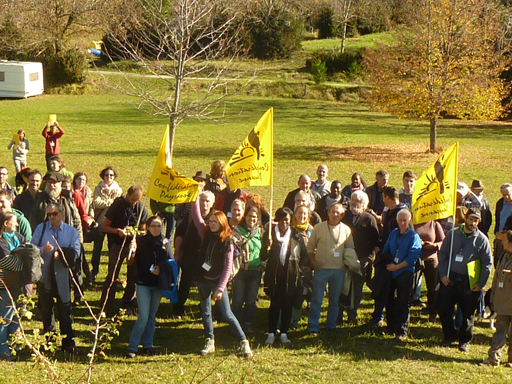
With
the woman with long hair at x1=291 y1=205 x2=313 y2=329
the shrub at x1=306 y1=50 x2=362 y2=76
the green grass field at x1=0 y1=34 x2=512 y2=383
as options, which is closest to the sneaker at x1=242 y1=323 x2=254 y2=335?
the green grass field at x1=0 y1=34 x2=512 y2=383

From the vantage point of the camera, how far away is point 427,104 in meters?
26.0

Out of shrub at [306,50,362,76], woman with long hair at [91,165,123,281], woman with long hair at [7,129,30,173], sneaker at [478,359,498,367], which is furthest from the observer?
shrub at [306,50,362,76]

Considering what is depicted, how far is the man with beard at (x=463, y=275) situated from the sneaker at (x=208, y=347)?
306 centimetres

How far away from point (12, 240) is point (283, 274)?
344cm

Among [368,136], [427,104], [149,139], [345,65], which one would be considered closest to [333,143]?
[368,136]

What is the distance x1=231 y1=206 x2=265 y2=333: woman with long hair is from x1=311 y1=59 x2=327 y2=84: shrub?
146 feet

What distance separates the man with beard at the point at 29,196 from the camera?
10484mm

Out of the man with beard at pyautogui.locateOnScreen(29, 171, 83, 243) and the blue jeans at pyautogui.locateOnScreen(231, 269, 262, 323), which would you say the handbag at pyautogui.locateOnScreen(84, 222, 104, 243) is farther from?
the blue jeans at pyautogui.locateOnScreen(231, 269, 262, 323)

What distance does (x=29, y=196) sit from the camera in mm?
10594

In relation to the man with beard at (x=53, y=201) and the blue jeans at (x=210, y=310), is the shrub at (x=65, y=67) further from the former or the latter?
the blue jeans at (x=210, y=310)

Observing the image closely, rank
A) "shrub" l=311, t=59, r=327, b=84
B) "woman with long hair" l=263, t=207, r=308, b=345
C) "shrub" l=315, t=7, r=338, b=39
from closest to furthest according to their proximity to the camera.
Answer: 1. "woman with long hair" l=263, t=207, r=308, b=345
2. "shrub" l=311, t=59, r=327, b=84
3. "shrub" l=315, t=7, r=338, b=39

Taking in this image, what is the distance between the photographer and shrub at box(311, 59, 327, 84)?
52188mm

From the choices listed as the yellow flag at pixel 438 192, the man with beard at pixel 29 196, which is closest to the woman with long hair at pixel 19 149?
the man with beard at pixel 29 196

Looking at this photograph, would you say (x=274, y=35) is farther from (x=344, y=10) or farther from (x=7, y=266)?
(x=7, y=266)
